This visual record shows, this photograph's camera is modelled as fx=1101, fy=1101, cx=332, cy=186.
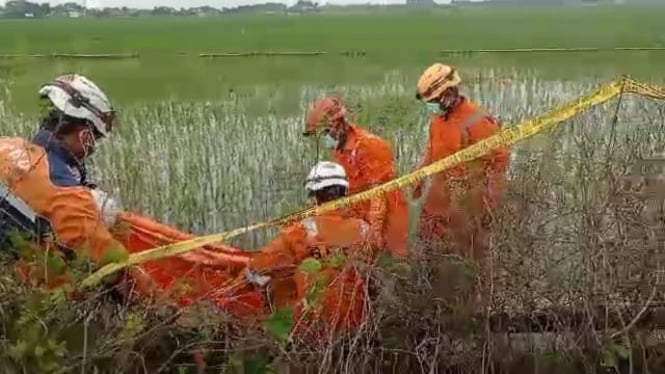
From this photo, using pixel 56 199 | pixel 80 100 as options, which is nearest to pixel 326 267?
pixel 56 199

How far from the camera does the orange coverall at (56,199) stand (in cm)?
405

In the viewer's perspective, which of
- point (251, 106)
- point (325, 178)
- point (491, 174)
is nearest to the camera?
point (491, 174)

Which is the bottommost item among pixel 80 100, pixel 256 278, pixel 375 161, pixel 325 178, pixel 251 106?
pixel 251 106

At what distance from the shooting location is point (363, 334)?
405 centimetres

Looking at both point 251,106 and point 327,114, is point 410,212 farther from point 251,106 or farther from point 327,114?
point 251,106

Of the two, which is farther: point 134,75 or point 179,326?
point 134,75

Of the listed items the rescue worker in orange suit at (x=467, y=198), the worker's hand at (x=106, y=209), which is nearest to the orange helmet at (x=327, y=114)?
the rescue worker in orange suit at (x=467, y=198)

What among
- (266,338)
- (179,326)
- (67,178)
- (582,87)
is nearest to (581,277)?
(266,338)

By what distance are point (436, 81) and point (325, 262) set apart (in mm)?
2540

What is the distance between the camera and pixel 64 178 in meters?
4.24

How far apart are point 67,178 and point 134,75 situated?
33.1ft

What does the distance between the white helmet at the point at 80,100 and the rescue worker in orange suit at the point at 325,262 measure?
2.84 ft

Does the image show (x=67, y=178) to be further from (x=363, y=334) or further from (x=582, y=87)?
(x=582, y=87)

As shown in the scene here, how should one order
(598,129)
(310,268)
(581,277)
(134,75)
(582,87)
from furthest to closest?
1. (134,75)
2. (582,87)
3. (598,129)
4. (581,277)
5. (310,268)
